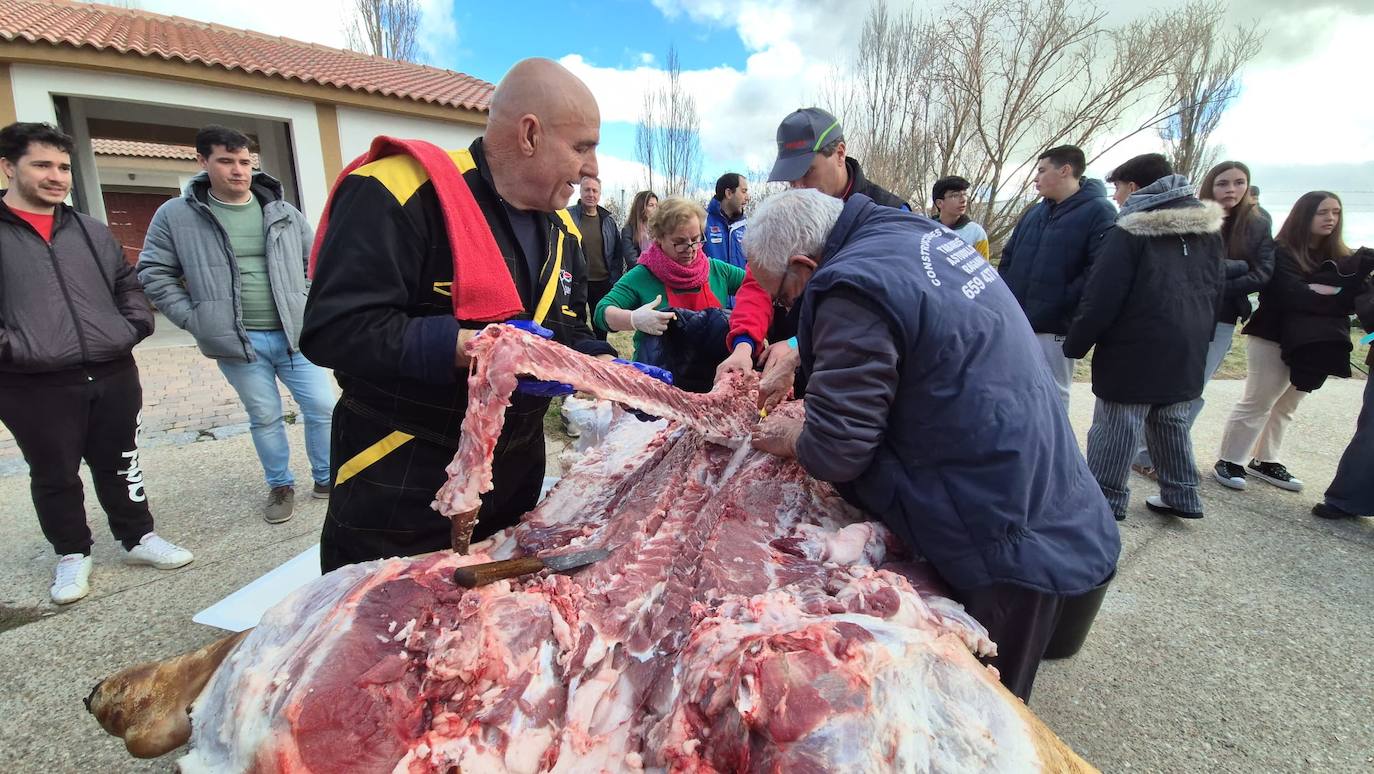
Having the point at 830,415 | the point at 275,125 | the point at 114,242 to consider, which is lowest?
the point at 830,415

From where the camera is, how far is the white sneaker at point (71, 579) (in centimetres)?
286

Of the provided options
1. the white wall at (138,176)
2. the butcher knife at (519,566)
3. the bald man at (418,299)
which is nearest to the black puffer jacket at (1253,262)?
the bald man at (418,299)

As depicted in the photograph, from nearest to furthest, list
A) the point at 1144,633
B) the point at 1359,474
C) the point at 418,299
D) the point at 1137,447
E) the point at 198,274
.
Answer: the point at 418,299 → the point at 1144,633 → the point at 198,274 → the point at 1137,447 → the point at 1359,474

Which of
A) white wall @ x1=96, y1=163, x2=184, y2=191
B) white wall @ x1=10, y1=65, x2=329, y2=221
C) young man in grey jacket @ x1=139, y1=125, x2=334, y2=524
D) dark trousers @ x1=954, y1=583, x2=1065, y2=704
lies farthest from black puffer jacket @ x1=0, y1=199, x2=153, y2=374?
white wall @ x1=96, y1=163, x2=184, y2=191

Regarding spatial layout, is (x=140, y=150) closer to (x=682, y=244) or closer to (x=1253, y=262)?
(x=682, y=244)

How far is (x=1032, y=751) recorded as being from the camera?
0.97 metres

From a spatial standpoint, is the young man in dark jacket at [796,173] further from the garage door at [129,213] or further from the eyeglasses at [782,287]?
the garage door at [129,213]

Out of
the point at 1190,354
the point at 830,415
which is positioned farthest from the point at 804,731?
the point at 1190,354

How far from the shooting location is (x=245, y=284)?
3709 millimetres

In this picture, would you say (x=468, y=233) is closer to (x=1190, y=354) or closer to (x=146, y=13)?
(x=1190, y=354)

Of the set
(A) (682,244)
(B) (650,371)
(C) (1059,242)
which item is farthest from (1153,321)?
(B) (650,371)

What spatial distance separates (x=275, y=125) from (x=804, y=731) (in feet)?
51.8

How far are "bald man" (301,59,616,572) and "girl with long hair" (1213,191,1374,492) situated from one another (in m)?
5.26

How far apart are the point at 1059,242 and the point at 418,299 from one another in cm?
447
